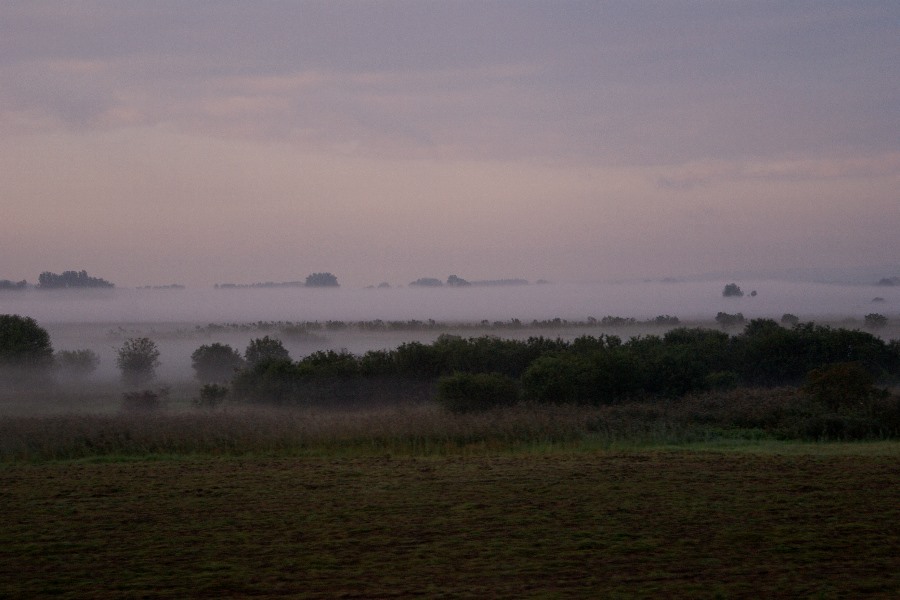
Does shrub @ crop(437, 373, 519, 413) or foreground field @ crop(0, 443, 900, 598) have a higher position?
shrub @ crop(437, 373, 519, 413)

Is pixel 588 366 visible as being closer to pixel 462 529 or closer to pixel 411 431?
pixel 411 431

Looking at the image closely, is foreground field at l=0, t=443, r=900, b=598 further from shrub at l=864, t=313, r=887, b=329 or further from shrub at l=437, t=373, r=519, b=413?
shrub at l=864, t=313, r=887, b=329

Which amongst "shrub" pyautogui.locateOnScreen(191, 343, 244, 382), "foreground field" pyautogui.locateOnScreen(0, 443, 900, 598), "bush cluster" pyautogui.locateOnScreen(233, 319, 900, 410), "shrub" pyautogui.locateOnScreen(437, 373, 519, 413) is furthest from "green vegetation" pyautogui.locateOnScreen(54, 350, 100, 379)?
"foreground field" pyautogui.locateOnScreen(0, 443, 900, 598)

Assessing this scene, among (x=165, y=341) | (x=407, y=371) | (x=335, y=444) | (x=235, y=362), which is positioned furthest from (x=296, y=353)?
(x=335, y=444)

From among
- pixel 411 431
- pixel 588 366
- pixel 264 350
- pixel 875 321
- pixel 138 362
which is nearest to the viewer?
pixel 411 431

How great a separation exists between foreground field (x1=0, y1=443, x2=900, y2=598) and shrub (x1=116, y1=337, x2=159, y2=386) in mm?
29469

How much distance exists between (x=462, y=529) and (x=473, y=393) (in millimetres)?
15620

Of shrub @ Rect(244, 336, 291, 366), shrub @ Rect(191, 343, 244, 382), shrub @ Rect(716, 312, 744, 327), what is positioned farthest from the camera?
shrub @ Rect(716, 312, 744, 327)

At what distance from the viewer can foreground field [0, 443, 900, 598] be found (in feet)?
26.1

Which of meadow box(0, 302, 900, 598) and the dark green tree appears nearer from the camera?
meadow box(0, 302, 900, 598)

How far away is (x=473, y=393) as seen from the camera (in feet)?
83.7

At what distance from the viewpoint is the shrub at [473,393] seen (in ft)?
82.7

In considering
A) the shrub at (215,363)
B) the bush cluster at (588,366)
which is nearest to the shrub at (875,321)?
the bush cluster at (588,366)

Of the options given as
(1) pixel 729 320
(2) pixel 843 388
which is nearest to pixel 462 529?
(2) pixel 843 388
